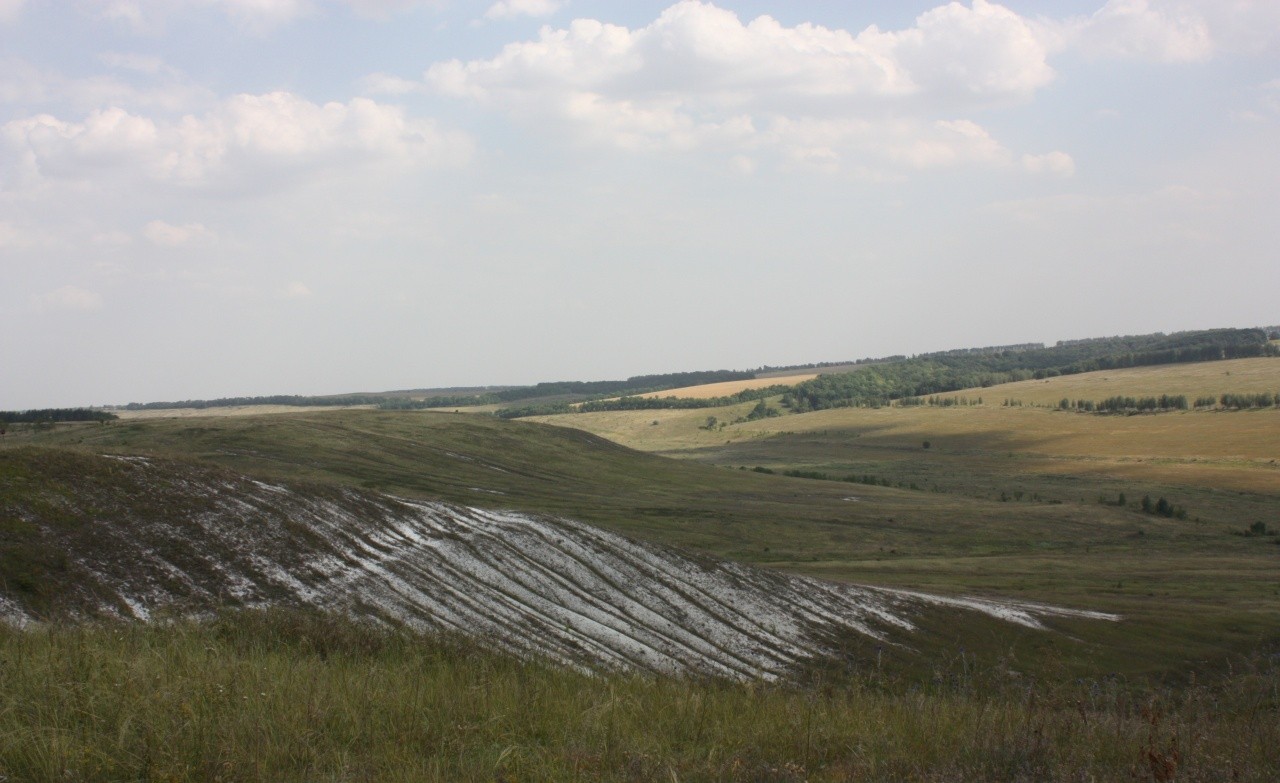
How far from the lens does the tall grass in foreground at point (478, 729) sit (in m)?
6.62

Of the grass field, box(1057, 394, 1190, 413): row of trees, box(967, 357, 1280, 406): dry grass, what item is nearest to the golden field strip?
box(967, 357, 1280, 406): dry grass

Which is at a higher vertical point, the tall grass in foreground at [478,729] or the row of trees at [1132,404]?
the tall grass in foreground at [478,729]

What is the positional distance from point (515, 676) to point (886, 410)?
617 ft

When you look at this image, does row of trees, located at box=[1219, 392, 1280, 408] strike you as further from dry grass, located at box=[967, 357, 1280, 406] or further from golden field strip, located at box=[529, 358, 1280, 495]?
dry grass, located at box=[967, 357, 1280, 406]

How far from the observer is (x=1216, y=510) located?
293 ft

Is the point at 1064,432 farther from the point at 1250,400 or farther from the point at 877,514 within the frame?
the point at 877,514

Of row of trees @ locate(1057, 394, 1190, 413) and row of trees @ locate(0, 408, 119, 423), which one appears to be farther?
row of trees @ locate(1057, 394, 1190, 413)

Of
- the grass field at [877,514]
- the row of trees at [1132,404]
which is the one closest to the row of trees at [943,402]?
the row of trees at [1132,404]

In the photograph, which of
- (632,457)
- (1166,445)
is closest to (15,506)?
(632,457)

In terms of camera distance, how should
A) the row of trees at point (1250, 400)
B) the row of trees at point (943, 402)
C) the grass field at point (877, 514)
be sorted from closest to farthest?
the grass field at point (877, 514)
the row of trees at point (1250, 400)
the row of trees at point (943, 402)

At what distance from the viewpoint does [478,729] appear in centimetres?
761

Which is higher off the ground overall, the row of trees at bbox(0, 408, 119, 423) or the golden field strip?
the row of trees at bbox(0, 408, 119, 423)

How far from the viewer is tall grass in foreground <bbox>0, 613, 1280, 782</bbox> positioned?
21.7 ft

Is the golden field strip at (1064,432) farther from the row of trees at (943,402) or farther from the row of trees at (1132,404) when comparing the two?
the row of trees at (1132,404)
